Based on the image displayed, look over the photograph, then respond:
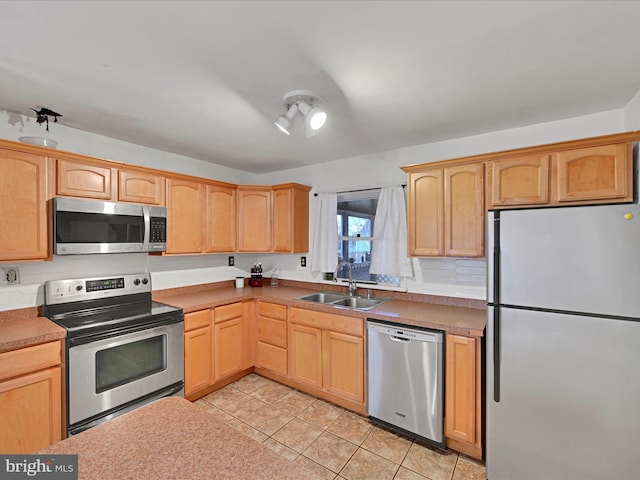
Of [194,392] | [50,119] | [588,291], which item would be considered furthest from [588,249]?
[50,119]

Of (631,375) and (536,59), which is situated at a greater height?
(536,59)

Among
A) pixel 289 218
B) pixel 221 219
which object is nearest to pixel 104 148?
pixel 221 219

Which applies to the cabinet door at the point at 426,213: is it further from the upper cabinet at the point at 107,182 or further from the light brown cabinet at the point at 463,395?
the upper cabinet at the point at 107,182

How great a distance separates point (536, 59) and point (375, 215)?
1.88m

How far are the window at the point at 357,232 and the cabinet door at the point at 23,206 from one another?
8.47 feet

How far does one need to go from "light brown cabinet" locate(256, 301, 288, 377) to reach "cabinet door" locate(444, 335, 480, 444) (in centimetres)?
157

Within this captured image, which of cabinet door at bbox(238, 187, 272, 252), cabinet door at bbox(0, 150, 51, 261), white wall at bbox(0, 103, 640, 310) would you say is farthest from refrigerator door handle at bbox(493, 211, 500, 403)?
cabinet door at bbox(0, 150, 51, 261)

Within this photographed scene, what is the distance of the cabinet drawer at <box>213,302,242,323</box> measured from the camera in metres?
3.00

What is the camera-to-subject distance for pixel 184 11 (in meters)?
1.26

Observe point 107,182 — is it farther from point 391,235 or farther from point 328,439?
point 328,439

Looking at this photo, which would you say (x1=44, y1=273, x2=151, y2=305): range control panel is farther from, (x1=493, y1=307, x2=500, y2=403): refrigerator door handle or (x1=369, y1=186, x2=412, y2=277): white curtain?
(x1=493, y1=307, x2=500, y2=403): refrigerator door handle

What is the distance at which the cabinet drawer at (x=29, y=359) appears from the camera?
5.87 ft

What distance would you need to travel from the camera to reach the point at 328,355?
2.77 meters

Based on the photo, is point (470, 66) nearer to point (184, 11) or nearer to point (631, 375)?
point (184, 11)
